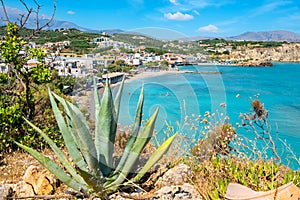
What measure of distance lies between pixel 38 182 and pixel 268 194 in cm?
165

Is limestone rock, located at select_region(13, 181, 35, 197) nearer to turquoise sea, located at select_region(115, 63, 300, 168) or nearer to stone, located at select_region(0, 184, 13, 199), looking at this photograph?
stone, located at select_region(0, 184, 13, 199)

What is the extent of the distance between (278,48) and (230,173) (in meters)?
78.6

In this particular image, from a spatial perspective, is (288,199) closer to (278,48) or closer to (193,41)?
(193,41)

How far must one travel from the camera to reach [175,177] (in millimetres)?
2113

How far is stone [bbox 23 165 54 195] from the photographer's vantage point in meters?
2.13

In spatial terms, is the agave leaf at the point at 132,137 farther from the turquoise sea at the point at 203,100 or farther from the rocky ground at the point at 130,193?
the turquoise sea at the point at 203,100

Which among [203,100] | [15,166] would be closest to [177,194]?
[15,166]

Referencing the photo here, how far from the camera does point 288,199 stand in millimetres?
1404

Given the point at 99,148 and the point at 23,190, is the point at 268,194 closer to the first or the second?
the point at 99,148

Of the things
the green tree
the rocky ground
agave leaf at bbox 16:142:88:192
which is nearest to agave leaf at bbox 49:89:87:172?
agave leaf at bbox 16:142:88:192

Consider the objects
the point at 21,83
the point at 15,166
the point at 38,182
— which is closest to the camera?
the point at 38,182

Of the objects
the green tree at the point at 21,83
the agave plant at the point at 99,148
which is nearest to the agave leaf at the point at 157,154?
the agave plant at the point at 99,148

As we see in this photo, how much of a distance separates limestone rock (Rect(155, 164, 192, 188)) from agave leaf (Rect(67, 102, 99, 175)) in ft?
1.65

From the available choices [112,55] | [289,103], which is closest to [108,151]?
[112,55]
